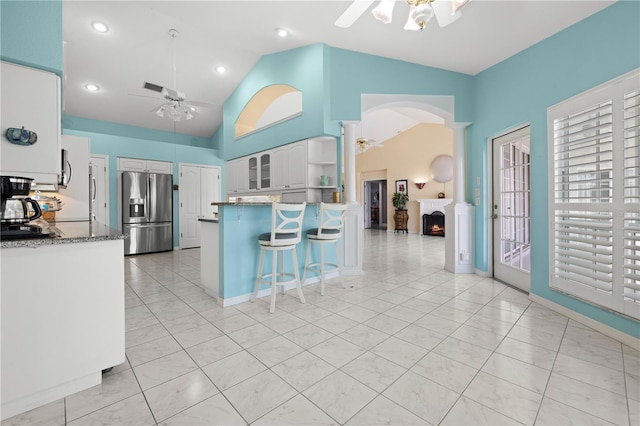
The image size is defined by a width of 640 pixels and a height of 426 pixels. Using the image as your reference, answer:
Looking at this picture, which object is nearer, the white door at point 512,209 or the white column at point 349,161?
the white door at point 512,209

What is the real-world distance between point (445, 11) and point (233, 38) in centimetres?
350

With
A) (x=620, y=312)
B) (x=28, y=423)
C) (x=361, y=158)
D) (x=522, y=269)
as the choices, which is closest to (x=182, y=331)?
(x=28, y=423)

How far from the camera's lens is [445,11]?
2.22m

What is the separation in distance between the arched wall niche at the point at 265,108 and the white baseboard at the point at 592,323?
4849mm

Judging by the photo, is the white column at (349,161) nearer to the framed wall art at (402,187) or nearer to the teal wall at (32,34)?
the teal wall at (32,34)

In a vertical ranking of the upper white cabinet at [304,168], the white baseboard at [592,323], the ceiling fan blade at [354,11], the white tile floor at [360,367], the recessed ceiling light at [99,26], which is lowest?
the white tile floor at [360,367]

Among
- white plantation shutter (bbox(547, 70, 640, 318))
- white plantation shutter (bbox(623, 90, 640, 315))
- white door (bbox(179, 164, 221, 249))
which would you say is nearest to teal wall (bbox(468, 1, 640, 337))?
white plantation shutter (bbox(547, 70, 640, 318))

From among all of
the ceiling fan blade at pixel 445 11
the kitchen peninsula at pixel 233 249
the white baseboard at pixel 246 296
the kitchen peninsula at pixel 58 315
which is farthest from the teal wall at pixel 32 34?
the ceiling fan blade at pixel 445 11

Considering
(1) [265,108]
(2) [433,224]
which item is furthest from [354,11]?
(2) [433,224]

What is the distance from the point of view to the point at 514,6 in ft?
8.80

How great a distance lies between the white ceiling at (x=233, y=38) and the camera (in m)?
2.94

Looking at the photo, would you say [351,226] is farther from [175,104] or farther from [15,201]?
[15,201]

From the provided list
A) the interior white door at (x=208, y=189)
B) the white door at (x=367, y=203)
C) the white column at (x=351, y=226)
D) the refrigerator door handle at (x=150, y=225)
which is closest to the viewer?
the white column at (x=351, y=226)

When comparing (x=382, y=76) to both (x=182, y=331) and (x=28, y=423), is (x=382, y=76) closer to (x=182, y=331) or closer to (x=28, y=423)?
(x=182, y=331)
